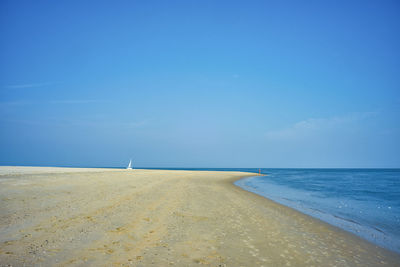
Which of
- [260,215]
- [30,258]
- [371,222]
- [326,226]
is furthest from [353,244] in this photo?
[30,258]

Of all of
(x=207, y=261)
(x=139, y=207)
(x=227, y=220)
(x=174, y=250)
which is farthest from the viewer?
(x=139, y=207)

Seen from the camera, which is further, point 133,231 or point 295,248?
point 133,231

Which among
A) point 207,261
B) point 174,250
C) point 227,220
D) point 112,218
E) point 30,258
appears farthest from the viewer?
point 227,220

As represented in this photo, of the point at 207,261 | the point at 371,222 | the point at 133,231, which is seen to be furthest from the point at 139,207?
the point at 371,222

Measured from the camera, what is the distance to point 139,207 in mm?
12523

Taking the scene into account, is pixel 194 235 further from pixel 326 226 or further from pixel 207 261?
pixel 326 226

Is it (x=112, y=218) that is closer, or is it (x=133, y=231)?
(x=133, y=231)

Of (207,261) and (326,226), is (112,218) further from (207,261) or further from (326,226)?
(326,226)

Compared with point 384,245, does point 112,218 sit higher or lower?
higher

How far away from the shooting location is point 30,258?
5.62m

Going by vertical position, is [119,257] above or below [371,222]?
above

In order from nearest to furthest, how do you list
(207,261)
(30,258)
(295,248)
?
1. (30,258)
2. (207,261)
3. (295,248)

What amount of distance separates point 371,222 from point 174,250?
43.4 feet

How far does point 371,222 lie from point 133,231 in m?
14.1
